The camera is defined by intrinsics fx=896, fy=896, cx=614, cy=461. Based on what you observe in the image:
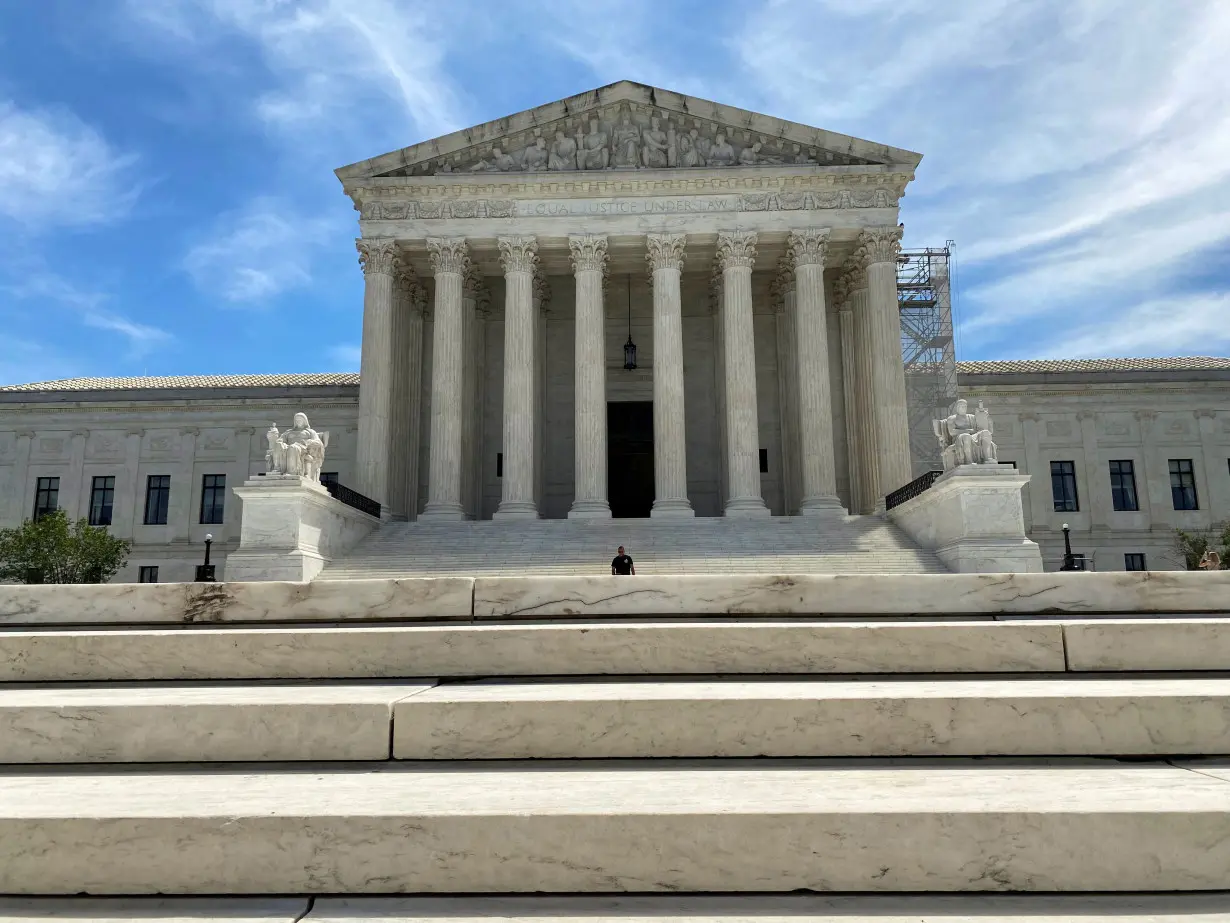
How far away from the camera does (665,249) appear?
106ft

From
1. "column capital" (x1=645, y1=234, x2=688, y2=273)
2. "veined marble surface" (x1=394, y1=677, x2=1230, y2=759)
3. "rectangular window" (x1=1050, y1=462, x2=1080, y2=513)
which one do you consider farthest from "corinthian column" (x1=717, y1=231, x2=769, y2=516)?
"veined marble surface" (x1=394, y1=677, x2=1230, y2=759)

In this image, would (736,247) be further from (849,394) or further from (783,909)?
(783,909)

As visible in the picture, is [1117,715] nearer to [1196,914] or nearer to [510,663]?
[1196,914]

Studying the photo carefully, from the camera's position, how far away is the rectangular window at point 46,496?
43688 mm

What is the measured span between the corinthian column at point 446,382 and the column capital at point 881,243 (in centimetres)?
1455

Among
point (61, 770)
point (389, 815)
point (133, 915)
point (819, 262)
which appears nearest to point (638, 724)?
point (389, 815)

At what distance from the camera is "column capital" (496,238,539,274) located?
32469 mm

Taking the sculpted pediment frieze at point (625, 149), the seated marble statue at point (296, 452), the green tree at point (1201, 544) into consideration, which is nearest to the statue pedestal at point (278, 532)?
the seated marble statue at point (296, 452)

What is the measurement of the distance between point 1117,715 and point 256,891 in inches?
188

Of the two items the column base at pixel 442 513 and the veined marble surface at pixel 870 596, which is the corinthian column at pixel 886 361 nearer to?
the column base at pixel 442 513

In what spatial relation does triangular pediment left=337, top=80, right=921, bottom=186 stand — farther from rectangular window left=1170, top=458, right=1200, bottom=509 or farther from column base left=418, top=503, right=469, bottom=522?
rectangular window left=1170, top=458, right=1200, bottom=509

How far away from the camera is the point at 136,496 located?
43.5 m

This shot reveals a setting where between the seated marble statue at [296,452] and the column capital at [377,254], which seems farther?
the column capital at [377,254]

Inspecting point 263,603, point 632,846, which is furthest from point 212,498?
point 632,846
